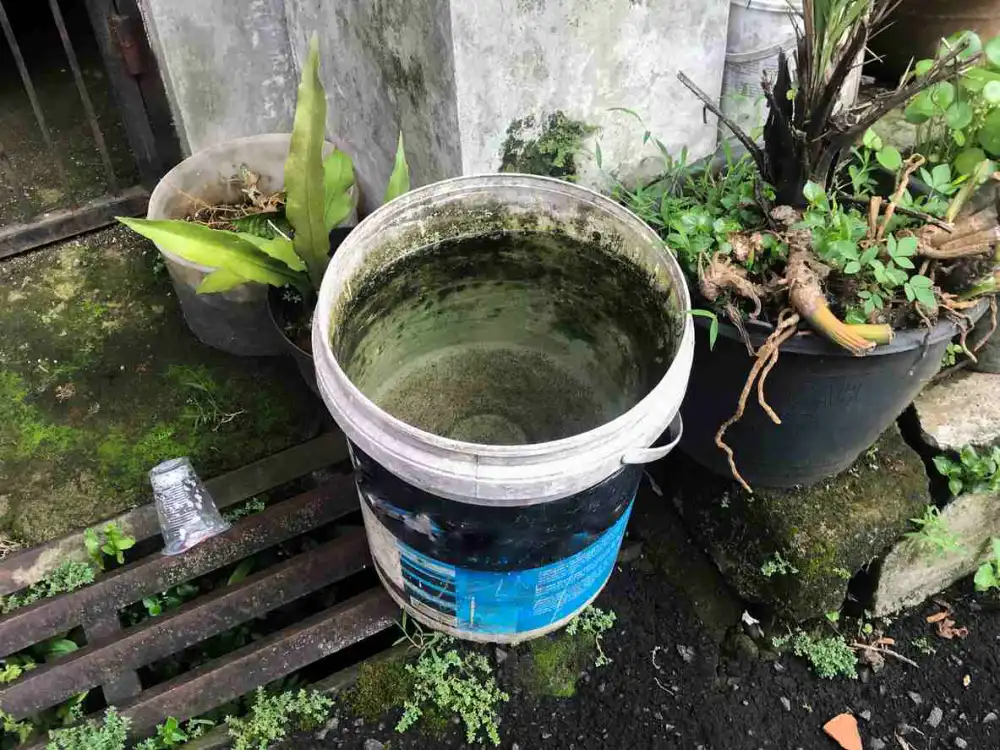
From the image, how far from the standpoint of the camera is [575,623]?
1.76m

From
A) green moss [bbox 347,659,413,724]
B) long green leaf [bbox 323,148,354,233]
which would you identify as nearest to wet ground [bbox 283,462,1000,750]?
green moss [bbox 347,659,413,724]

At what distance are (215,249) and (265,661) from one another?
840 mm

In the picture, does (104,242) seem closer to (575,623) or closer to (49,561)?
(49,561)

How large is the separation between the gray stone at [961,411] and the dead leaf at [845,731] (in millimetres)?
633

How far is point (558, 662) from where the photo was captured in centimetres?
172

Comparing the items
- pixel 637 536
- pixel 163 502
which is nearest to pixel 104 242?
pixel 163 502

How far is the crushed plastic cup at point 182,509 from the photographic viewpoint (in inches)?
69.4

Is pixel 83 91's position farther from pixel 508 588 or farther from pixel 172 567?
pixel 508 588

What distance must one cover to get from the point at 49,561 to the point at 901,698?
1.84 meters

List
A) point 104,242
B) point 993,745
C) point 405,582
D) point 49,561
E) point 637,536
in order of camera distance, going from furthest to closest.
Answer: point 104,242 → point 637,536 → point 49,561 → point 993,745 → point 405,582

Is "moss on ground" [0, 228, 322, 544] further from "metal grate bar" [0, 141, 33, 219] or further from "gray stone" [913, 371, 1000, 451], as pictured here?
"gray stone" [913, 371, 1000, 451]

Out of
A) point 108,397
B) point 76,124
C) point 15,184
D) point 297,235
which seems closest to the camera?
point 297,235

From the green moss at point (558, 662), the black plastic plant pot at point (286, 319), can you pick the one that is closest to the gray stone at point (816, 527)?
the green moss at point (558, 662)

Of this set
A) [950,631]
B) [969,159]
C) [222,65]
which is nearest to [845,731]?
[950,631]
